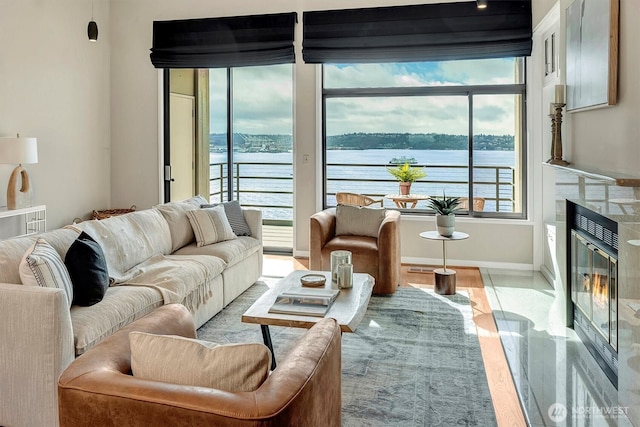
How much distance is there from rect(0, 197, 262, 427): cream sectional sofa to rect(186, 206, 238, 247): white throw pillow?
6 cm

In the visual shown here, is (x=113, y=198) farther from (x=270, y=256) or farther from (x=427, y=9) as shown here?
(x=427, y=9)

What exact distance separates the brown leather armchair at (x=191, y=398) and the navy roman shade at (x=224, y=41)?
4.82 m

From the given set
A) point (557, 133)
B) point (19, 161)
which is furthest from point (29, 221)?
point (557, 133)

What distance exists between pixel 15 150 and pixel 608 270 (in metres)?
4.86

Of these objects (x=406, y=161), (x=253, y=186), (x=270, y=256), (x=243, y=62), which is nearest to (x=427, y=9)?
(x=406, y=161)

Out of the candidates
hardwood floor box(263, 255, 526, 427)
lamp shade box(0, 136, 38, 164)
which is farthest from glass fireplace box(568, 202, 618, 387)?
lamp shade box(0, 136, 38, 164)

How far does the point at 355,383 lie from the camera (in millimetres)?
2713

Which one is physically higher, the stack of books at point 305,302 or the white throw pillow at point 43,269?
the white throw pillow at point 43,269

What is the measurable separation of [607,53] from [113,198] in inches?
230

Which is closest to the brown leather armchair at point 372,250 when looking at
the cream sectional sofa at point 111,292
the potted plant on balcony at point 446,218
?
the potted plant on balcony at point 446,218

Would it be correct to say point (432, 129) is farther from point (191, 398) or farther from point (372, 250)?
point (191, 398)

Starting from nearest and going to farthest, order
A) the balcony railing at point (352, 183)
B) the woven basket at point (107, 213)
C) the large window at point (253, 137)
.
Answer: the balcony railing at point (352, 183), the woven basket at point (107, 213), the large window at point (253, 137)

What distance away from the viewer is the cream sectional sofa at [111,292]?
2113 mm

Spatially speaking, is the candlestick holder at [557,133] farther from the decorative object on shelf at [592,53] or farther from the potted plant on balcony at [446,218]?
the potted plant on balcony at [446,218]
